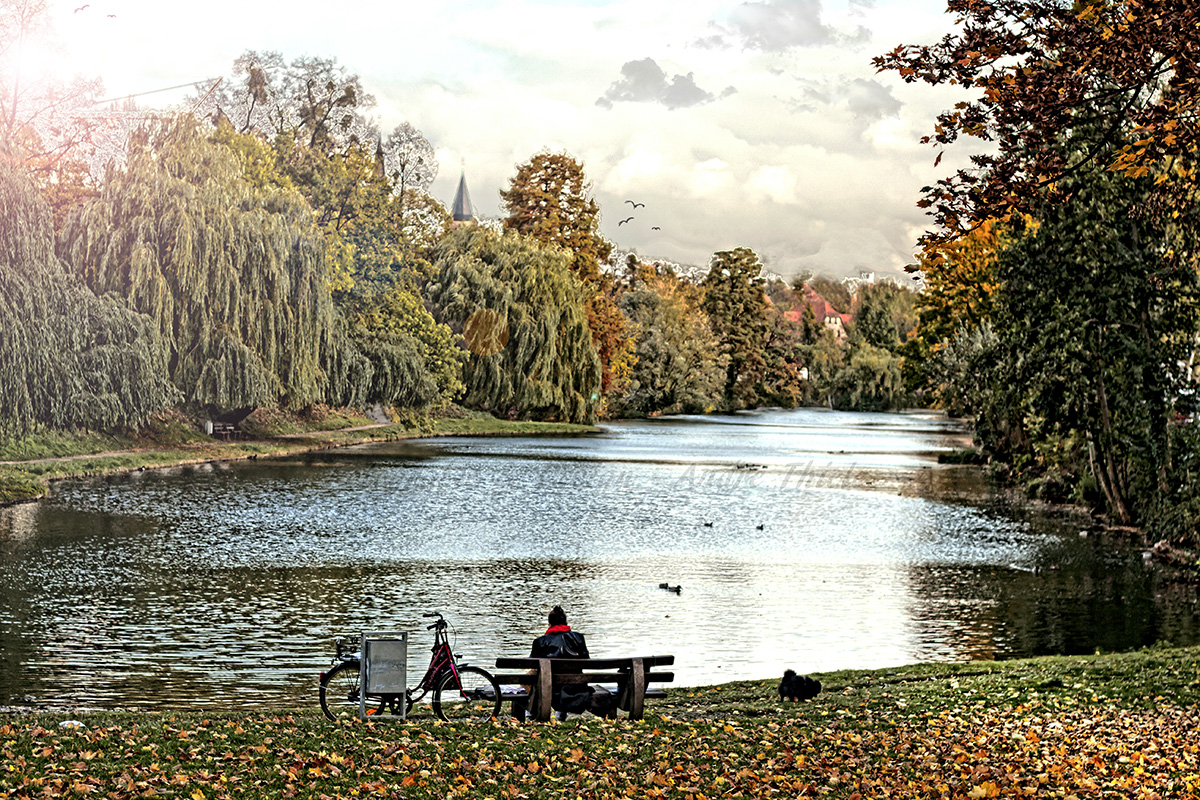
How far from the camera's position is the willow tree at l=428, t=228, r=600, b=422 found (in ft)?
199

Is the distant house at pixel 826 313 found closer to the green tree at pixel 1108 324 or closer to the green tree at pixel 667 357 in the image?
the green tree at pixel 667 357

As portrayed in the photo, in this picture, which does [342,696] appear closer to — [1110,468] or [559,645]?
[559,645]

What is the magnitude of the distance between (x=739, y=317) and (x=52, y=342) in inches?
3431

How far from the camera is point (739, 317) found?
111375 millimetres

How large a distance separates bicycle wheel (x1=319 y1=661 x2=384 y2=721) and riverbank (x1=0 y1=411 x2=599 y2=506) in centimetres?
1756

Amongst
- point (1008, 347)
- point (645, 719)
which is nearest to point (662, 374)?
point (1008, 347)

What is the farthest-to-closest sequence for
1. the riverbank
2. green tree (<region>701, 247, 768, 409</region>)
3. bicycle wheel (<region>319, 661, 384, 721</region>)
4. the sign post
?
green tree (<region>701, 247, 768, 409</region>) < the riverbank < bicycle wheel (<region>319, 661, 384, 721</region>) < the sign post

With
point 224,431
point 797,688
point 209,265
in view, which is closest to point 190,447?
point 224,431

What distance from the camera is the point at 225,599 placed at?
16.6 m

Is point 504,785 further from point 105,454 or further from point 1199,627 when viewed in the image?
point 105,454

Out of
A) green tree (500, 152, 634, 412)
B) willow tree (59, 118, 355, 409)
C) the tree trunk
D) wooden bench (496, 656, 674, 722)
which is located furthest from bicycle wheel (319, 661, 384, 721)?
green tree (500, 152, 634, 412)

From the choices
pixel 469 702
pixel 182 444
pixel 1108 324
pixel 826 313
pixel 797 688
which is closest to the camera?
pixel 797 688

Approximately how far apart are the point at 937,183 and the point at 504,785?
17.7ft

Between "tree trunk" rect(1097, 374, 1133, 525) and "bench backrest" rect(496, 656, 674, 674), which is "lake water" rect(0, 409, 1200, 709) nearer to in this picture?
"tree trunk" rect(1097, 374, 1133, 525)
